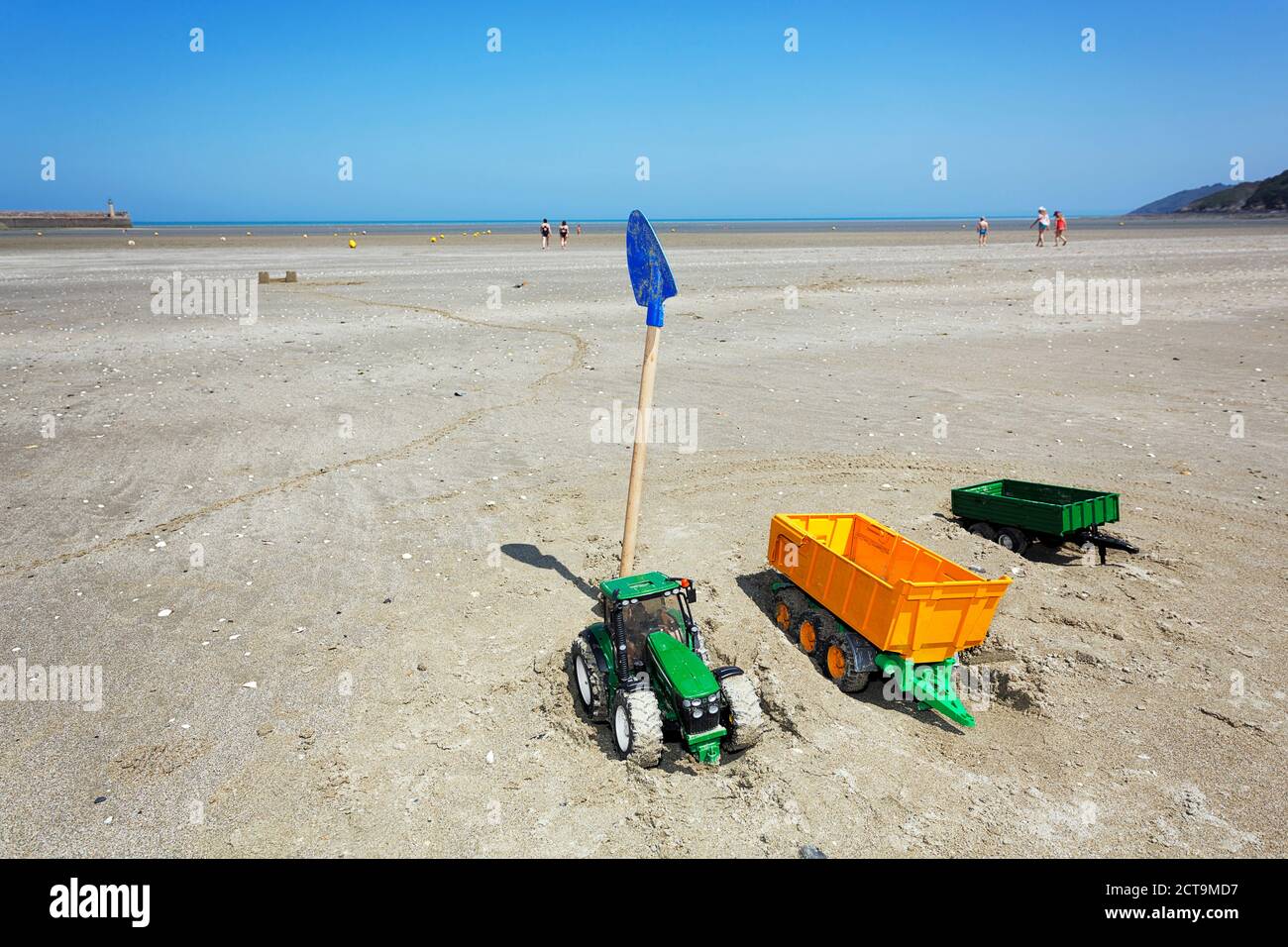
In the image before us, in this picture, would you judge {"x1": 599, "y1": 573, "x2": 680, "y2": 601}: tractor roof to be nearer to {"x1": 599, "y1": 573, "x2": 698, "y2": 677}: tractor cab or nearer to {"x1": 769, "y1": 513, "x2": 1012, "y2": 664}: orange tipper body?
{"x1": 599, "y1": 573, "x2": 698, "y2": 677}: tractor cab

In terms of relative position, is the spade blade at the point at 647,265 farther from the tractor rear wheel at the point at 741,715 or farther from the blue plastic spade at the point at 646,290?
the tractor rear wheel at the point at 741,715

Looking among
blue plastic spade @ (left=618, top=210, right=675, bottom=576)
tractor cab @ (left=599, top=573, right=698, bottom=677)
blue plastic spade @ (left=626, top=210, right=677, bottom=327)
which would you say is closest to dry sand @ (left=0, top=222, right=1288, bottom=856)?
tractor cab @ (left=599, top=573, right=698, bottom=677)

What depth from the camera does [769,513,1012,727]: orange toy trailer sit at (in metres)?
7.20

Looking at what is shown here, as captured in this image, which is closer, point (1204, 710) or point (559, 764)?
point (559, 764)

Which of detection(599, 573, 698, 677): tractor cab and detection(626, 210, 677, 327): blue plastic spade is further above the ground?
detection(626, 210, 677, 327): blue plastic spade

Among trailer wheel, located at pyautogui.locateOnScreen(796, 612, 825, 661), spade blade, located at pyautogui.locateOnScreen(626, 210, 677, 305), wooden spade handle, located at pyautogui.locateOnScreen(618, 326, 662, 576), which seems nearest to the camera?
spade blade, located at pyautogui.locateOnScreen(626, 210, 677, 305)

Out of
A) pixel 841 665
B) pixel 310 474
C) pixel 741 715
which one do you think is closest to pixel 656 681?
pixel 741 715

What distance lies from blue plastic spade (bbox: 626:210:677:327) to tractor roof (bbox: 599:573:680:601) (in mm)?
2505

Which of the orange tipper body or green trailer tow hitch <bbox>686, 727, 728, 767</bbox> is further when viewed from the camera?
the orange tipper body

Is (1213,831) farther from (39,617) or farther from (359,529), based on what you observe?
(39,617)

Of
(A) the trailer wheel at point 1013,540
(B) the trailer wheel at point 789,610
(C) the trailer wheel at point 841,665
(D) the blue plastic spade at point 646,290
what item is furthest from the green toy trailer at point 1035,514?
(D) the blue plastic spade at point 646,290

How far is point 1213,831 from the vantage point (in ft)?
19.5
